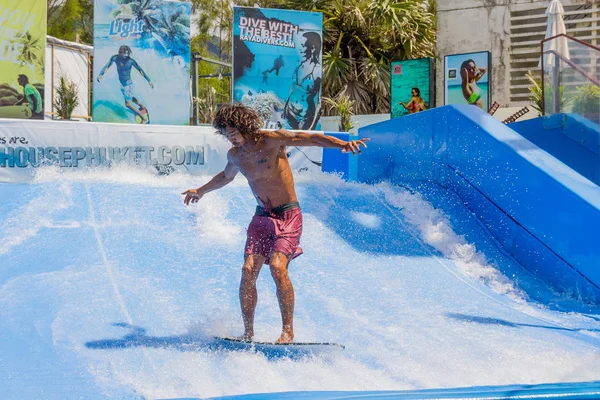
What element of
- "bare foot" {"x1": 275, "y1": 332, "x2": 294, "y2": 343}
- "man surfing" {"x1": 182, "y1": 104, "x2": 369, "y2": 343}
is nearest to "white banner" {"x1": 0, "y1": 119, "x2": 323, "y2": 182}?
"man surfing" {"x1": 182, "y1": 104, "x2": 369, "y2": 343}

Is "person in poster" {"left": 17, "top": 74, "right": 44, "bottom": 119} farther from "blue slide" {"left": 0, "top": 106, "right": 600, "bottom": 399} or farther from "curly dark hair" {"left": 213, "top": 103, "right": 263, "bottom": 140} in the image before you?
"curly dark hair" {"left": 213, "top": 103, "right": 263, "bottom": 140}

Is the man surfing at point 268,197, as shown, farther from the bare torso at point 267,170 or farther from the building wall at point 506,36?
the building wall at point 506,36

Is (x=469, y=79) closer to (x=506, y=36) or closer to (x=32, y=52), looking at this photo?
(x=506, y=36)

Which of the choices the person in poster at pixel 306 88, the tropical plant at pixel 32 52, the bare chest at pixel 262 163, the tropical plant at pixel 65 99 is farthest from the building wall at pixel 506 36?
the bare chest at pixel 262 163

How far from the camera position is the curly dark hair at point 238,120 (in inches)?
193

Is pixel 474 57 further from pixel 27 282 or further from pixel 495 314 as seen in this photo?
pixel 27 282

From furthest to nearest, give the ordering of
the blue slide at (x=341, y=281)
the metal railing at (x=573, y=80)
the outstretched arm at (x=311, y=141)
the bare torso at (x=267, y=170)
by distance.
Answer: the metal railing at (x=573, y=80), the bare torso at (x=267, y=170), the outstretched arm at (x=311, y=141), the blue slide at (x=341, y=281)

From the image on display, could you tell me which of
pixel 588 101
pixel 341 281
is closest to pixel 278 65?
pixel 588 101

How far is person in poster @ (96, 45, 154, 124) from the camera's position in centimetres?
1195

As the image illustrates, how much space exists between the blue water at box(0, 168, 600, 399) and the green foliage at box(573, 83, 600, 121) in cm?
216

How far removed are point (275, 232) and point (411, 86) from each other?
50.2ft

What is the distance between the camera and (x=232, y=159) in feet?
17.1

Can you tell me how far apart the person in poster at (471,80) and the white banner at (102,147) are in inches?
393

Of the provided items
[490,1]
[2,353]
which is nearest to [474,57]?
[490,1]
